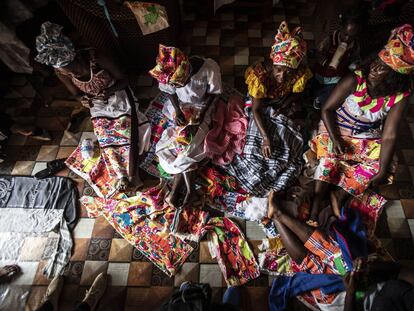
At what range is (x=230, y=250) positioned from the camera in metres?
2.02

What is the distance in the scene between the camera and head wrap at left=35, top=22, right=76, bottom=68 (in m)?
1.73

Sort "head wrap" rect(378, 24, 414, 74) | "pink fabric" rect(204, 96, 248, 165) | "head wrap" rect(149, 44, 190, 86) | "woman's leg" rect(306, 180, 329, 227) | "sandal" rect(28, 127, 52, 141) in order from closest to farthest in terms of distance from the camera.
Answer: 1. "head wrap" rect(378, 24, 414, 74)
2. "head wrap" rect(149, 44, 190, 86)
3. "woman's leg" rect(306, 180, 329, 227)
4. "pink fabric" rect(204, 96, 248, 165)
5. "sandal" rect(28, 127, 52, 141)

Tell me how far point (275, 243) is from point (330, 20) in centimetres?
190

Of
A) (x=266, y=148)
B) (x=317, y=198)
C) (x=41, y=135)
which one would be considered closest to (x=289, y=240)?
(x=317, y=198)

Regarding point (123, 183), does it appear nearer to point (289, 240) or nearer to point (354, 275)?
point (289, 240)

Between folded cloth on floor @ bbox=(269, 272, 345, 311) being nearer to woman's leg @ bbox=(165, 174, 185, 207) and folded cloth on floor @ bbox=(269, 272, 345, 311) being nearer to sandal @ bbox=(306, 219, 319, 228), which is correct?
sandal @ bbox=(306, 219, 319, 228)

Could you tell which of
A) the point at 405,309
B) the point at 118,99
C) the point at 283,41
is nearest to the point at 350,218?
the point at 405,309

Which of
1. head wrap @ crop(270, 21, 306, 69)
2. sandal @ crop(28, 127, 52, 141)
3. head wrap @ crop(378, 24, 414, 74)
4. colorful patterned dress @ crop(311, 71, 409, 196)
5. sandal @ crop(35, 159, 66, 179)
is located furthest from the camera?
sandal @ crop(28, 127, 52, 141)

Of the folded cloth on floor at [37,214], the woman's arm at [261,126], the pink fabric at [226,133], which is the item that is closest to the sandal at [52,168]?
the folded cloth on floor at [37,214]

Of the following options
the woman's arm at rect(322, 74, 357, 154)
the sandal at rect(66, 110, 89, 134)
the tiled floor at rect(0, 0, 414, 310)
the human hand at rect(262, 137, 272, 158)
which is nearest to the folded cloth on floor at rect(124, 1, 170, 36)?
the tiled floor at rect(0, 0, 414, 310)

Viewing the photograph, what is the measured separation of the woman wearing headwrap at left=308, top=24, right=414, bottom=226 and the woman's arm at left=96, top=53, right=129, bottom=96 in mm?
1478

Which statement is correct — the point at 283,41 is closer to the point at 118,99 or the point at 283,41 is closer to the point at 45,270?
the point at 118,99

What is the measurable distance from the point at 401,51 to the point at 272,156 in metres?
0.96

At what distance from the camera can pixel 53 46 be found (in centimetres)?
174
